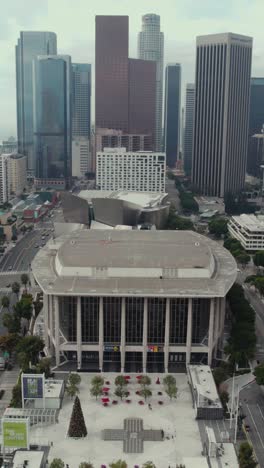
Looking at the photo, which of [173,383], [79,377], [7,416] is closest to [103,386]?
[79,377]

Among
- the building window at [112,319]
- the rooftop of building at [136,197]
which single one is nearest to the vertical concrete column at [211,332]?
the building window at [112,319]

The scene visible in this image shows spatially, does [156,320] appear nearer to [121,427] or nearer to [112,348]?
[112,348]

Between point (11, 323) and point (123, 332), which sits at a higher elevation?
point (123, 332)

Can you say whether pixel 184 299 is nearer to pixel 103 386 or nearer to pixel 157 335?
pixel 157 335

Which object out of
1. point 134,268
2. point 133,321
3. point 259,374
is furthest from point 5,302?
point 259,374

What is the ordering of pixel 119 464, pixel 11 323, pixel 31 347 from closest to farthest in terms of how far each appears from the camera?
pixel 119 464
pixel 31 347
pixel 11 323

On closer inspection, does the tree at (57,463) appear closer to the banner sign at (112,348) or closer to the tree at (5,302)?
the banner sign at (112,348)

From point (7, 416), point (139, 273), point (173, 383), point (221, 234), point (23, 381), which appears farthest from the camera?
point (221, 234)
